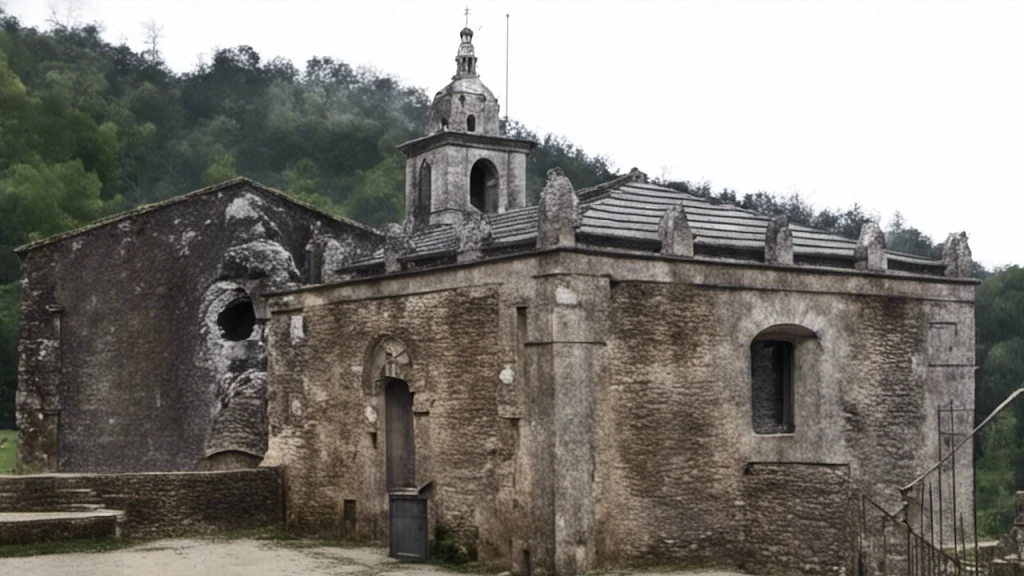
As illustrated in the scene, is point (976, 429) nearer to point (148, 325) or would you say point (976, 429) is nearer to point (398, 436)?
point (398, 436)

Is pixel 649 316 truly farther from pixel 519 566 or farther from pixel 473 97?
pixel 473 97

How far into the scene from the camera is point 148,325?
27797 mm

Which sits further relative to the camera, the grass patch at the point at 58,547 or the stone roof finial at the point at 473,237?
the stone roof finial at the point at 473,237

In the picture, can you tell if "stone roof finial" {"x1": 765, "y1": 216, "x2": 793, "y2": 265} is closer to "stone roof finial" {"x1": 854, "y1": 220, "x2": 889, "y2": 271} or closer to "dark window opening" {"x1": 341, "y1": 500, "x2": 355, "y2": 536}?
"stone roof finial" {"x1": 854, "y1": 220, "x2": 889, "y2": 271}

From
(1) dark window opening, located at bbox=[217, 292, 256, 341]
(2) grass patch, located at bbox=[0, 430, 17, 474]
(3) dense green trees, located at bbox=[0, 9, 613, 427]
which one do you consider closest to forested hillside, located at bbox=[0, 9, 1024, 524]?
(3) dense green trees, located at bbox=[0, 9, 613, 427]

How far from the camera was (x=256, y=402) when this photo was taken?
82.6 feet

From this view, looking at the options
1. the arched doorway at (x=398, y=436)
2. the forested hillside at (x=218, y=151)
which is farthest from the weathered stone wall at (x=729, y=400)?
the forested hillside at (x=218, y=151)

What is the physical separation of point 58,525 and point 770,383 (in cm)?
1114

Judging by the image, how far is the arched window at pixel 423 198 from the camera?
86.7 ft

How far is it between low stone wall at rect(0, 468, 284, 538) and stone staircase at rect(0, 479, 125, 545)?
0.02 metres

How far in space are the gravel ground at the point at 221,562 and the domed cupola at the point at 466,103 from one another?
9.06 meters

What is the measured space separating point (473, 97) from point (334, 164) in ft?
146

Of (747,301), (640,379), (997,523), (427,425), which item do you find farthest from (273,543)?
(997,523)

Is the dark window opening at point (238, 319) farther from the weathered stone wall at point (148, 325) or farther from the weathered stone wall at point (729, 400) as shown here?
the weathered stone wall at point (729, 400)
